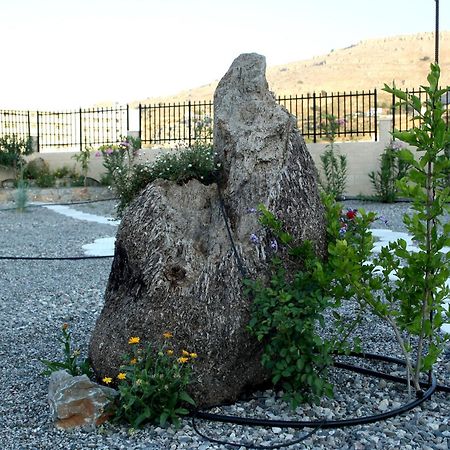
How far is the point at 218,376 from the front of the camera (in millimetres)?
3812

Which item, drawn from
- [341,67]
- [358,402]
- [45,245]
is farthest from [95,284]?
[341,67]

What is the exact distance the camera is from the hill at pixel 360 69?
56531mm

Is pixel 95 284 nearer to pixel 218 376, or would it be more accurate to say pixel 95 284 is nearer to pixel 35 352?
pixel 35 352

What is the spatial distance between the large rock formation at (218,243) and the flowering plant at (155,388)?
10cm

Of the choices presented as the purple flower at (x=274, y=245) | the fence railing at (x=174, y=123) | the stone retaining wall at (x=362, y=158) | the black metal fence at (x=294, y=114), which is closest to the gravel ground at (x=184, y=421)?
the purple flower at (x=274, y=245)

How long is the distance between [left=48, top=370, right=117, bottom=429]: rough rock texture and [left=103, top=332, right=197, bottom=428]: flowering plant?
73 millimetres

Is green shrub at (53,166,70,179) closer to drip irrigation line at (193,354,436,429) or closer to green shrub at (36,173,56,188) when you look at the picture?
green shrub at (36,173,56,188)

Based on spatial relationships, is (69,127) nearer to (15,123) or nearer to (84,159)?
(15,123)

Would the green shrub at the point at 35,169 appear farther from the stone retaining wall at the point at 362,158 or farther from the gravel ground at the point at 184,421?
the gravel ground at the point at 184,421

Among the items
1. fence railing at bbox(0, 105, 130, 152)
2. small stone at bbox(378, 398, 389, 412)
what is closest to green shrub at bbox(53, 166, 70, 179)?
fence railing at bbox(0, 105, 130, 152)

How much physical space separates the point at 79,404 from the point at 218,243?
1140mm

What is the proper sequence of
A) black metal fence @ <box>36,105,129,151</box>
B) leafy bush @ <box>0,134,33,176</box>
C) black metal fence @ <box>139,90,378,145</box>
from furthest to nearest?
black metal fence @ <box>36,105,129,151</box>
leafy bush @ <box>0,134,33,176</box>
black metal fence @ <box>139,90,378,145</box>

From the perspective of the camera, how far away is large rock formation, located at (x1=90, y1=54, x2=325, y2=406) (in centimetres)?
380

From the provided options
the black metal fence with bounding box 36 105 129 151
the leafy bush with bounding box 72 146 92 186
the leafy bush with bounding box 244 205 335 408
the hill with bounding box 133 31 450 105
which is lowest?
the leafy bush with bounding box 244 205 335 408
